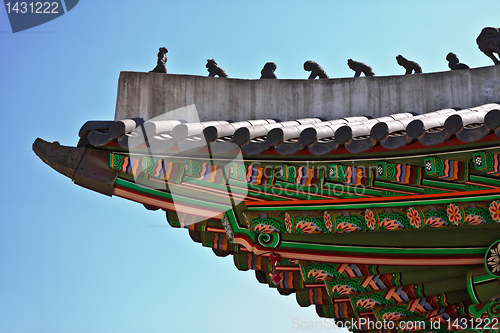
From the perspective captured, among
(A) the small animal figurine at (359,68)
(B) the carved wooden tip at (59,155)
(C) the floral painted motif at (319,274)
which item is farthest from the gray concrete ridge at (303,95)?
(C) the floral painted motif at (319,274)

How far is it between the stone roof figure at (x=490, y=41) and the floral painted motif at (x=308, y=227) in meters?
2.52

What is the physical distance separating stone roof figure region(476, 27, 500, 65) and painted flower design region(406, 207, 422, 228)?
202cm

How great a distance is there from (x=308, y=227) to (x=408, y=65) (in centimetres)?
228

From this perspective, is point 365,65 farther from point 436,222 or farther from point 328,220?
point 436,222

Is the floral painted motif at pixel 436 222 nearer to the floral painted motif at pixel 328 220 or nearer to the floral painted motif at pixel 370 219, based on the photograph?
the floral painted motif at pixel 370 219

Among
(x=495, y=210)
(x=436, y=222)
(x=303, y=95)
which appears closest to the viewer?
(x=495, y=210)

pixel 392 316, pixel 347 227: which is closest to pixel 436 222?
pixel 347 227

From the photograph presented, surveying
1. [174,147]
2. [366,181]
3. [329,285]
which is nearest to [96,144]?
[174,147]

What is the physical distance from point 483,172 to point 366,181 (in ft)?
2.94

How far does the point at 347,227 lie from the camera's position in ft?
17.7

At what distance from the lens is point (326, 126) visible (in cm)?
483

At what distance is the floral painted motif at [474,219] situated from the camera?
16.3ft

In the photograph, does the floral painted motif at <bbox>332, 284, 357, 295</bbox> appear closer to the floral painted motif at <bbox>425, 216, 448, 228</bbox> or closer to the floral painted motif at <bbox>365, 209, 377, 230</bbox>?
the floral painted motif at <bbox>365, 209, 377, 230</bbox>

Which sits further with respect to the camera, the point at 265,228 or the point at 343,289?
the point at 343,289
